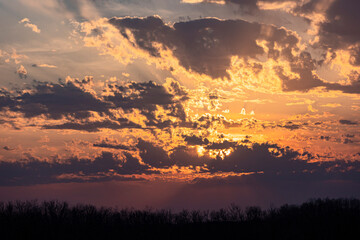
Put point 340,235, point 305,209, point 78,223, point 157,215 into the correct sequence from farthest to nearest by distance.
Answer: point 305,209
point 157,215
point 78,223
point 340,235

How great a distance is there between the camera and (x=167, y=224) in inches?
4717

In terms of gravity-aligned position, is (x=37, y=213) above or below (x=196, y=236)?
above

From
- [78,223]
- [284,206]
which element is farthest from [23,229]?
[284,206]

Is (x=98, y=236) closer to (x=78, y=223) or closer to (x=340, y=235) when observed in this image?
(x=78, y=223)

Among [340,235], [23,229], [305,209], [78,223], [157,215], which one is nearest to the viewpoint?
[23,229]

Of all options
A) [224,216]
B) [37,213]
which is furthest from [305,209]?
Answer: [37,213]

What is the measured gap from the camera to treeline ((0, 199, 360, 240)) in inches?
4070

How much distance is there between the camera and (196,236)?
361 feet

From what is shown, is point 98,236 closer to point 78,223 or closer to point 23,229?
point 78,223

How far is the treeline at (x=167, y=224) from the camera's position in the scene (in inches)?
4070

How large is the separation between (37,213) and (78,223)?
514 inches

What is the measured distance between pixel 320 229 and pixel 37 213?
254 feet

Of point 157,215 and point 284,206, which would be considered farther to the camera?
point 284,206

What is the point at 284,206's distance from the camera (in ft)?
477
